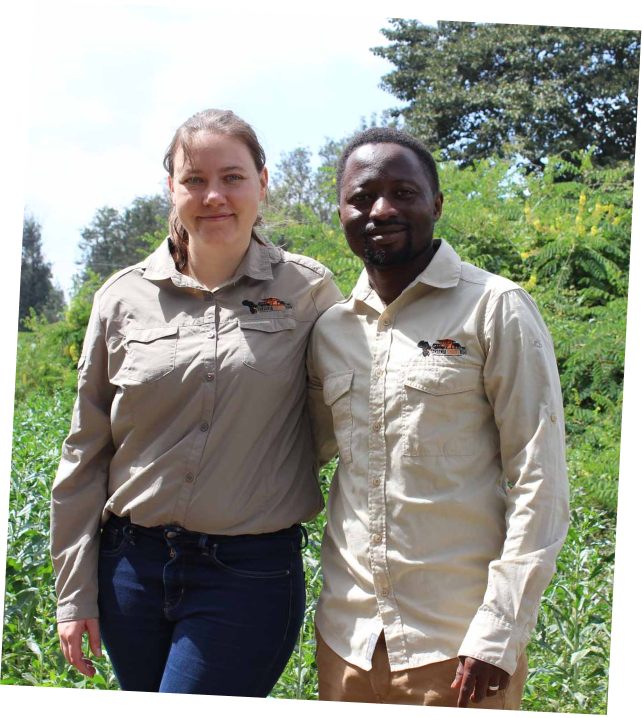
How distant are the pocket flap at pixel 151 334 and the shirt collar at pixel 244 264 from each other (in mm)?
161

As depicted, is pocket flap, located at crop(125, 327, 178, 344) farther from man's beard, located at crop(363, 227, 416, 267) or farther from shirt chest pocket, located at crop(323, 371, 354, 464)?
man's beard, located at crop(363, 227, 416, 267)

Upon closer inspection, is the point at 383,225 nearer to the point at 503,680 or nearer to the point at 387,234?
the point at 387,234

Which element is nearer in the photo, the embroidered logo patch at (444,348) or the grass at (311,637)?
the embroidered logo patch at (444,348)

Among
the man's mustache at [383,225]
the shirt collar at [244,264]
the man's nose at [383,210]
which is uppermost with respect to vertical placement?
the man's nose at [383,210]

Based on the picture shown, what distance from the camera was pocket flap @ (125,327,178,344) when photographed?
2.47 meters

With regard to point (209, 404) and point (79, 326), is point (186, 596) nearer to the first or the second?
point (209, 404)

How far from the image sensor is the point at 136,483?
2422 mm

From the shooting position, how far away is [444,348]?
7.10 feet

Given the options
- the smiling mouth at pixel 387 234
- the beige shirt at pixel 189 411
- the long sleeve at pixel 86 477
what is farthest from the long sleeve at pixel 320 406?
the long sleeve at pixel 86 477

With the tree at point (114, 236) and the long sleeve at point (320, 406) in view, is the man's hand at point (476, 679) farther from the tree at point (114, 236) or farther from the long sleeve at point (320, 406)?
the tree at point (114, 236)

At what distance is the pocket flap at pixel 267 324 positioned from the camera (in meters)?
2.47

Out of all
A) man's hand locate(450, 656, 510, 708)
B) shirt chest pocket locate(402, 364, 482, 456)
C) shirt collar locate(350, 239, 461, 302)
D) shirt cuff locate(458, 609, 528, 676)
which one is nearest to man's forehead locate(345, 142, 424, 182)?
shirt collar locate(350, 239, 461, 302)

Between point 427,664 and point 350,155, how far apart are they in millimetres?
1520

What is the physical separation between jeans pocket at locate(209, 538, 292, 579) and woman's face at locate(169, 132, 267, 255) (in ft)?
3.16
